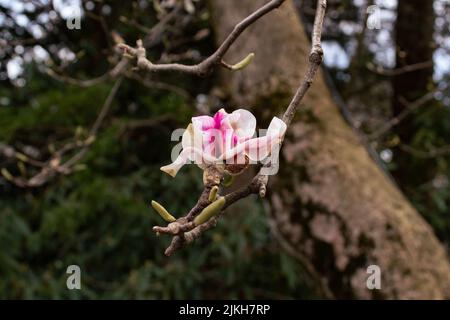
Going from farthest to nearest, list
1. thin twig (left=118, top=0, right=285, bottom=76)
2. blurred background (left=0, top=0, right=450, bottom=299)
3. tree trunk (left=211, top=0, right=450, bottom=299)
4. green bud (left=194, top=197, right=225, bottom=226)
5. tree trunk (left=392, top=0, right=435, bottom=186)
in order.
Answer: tree trunk (left=392, top=0, right=435, bottom=186), blurred background (left=0, top=0, right=450, bottom=299), tree trunk (left=211, top=0, right=450, bottom=299), thin twig (left=118, top=0, right=285, bottom=76), green bud (left=194, top=197, right=225, bottom=226)

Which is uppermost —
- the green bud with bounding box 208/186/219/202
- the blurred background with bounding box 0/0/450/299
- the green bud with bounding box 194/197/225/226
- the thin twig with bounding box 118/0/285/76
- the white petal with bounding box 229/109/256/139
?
the blurred background with bounding box 0/0/450/299

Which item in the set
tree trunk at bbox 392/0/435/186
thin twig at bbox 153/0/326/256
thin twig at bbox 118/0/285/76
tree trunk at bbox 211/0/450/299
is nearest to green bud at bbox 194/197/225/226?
thin twig at bbox 153/0/326/256

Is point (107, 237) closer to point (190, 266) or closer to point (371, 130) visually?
point (190, 266)

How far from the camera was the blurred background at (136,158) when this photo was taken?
6.15 ft

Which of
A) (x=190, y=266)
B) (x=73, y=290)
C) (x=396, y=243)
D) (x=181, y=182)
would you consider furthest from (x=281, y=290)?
(x=396, y=243)

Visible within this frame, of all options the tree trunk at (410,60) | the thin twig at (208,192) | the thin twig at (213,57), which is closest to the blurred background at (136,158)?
the tree trunk at (410,60)

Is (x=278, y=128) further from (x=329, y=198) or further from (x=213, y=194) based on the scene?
(x=329, y=198)

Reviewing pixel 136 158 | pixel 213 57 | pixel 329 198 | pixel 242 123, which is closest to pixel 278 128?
pixel 242 123

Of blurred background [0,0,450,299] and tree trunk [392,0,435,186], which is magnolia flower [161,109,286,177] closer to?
blurred background [0,0,450,299]

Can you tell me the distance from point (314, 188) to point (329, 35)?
183cm

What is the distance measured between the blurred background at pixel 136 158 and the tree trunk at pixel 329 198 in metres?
0.24

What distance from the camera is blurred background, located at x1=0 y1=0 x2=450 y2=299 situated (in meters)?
1.87

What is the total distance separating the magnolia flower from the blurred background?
0.96m

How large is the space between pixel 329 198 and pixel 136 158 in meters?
1.35
